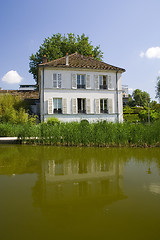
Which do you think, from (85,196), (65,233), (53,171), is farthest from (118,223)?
(53,171)

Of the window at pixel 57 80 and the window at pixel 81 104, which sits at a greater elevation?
the window at pixel 57 80

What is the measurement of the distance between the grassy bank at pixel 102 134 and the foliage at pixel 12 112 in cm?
467

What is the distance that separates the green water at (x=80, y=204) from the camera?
2090mm

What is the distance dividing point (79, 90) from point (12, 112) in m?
6.64

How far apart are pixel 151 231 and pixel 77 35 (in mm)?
27649

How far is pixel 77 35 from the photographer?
26359 millimetres

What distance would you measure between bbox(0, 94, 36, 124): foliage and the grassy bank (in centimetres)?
467

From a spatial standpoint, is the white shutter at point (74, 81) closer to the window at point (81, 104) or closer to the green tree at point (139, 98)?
the window at point (81, 104)

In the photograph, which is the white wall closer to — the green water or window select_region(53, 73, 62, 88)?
window select_region(53, 73, 62, 88)

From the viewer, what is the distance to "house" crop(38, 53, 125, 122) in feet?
57.9

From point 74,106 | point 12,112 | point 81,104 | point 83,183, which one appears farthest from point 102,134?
point 12,112

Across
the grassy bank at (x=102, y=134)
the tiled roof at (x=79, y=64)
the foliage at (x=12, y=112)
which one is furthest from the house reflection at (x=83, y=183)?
the tiled roof at (x=79, y=64)

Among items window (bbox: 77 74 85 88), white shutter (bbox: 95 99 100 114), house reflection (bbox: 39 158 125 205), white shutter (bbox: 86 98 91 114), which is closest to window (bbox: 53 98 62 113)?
window (bbox: 77 74 85 88)

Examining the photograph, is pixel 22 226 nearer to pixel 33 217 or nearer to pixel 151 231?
pixel 33 217
